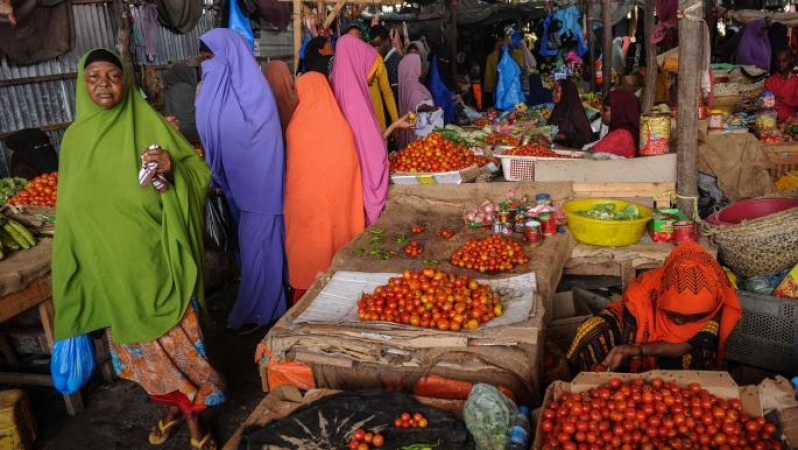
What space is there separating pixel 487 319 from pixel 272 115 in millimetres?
2632

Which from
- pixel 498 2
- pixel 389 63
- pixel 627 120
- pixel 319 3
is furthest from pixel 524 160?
pixel 498 2

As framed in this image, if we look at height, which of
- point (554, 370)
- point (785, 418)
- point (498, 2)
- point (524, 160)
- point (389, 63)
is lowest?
point (554, 370)

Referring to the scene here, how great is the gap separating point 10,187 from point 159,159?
3.25 metres

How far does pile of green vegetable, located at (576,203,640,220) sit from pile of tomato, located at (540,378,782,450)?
1879mm

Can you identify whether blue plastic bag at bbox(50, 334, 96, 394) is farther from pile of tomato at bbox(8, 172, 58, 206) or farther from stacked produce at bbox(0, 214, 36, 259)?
pile of tomato at bbox(8, 172, 58, 206)

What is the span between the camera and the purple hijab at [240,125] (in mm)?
4637

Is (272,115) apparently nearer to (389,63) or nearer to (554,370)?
(554,370)

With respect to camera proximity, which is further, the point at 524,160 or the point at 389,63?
the point at 389,63

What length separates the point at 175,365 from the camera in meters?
3.31

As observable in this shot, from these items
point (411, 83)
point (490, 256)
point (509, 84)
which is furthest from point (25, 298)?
point (509, 84)

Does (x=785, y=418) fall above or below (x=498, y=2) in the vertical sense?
below

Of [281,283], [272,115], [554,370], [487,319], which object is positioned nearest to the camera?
[487,319]

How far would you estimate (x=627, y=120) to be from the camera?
206 inches

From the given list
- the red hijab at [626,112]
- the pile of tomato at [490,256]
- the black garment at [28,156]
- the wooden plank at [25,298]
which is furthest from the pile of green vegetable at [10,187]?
the red hijab at [626,112]
